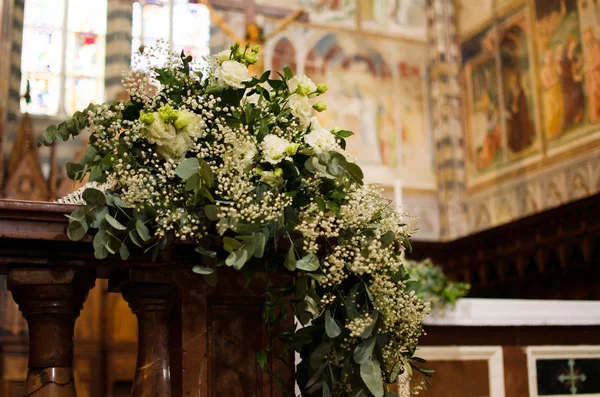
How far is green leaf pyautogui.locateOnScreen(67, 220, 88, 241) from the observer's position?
180 centimetres

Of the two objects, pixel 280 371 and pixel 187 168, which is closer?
pixel 187 168

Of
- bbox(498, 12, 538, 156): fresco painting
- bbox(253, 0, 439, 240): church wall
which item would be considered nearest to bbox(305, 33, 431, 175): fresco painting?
bbox(253, 0, 439, 240): church wall

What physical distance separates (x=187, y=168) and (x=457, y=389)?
7.47ft

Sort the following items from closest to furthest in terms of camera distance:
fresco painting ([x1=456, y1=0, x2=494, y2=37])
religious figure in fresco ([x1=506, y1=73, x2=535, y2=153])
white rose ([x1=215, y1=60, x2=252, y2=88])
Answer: white rose ([x1=215, y1=60, x2=252, y2=88])
religious figure in fresco ([x1=506, y1=73, x2=535, y2=153])
fresco painting ([x1=456, y1=0, x2=494, y2=37])

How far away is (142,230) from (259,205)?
301mm

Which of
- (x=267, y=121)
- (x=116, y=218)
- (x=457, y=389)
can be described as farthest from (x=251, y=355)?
(x=457, y=389)

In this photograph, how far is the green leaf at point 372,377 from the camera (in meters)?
1.79

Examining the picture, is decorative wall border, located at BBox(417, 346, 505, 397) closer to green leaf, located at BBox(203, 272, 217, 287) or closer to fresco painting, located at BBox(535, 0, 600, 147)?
green leaf, located at BBox(203, 272, 217, 287)

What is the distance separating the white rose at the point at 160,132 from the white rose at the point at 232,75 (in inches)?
8.2

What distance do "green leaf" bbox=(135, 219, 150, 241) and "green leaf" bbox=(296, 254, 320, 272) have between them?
0.38 meters

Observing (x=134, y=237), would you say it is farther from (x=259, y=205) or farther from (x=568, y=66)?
(x=568, y=66)

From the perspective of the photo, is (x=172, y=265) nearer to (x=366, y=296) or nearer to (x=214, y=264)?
(x=214, y=264)

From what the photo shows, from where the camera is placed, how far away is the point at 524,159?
10180mm

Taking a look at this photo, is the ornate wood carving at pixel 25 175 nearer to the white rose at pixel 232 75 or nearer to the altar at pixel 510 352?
the altar at pixel 510 352
